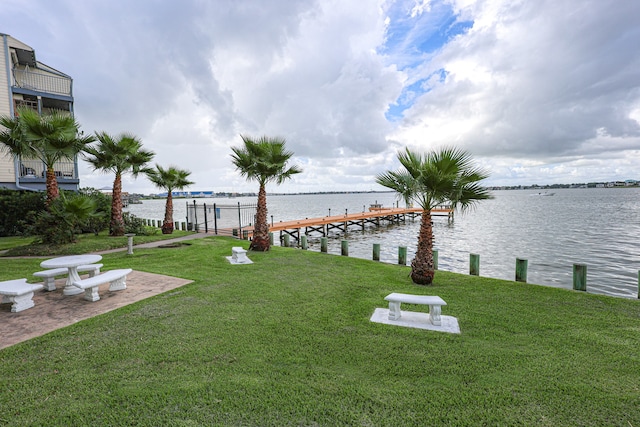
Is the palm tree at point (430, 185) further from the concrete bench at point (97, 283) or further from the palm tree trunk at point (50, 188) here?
the palm tree trunk at point (50, 188)

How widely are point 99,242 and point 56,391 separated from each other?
11.9 metres

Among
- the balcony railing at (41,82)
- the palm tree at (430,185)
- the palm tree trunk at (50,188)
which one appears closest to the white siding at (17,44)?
the balcony railing at (41,82)

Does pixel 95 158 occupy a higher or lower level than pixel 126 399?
higher

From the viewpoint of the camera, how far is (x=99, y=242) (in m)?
13.2

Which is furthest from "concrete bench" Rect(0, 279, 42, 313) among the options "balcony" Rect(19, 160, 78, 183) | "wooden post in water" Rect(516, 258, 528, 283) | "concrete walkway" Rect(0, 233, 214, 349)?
"balcony" Rect(19, 160, 78, 183)

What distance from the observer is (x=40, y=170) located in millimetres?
19578

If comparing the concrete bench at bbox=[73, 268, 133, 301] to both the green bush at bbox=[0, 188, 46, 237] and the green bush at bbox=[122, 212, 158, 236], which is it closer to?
the green bush at bbox=[122, 212, 158, 236]

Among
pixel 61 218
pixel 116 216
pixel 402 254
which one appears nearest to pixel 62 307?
pixel 61 218

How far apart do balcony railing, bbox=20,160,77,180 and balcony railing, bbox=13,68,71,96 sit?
467cm

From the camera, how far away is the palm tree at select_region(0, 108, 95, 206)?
1120cm

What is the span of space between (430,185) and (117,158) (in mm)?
15238

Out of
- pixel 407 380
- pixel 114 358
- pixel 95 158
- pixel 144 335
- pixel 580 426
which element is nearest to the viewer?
pixel 580 426

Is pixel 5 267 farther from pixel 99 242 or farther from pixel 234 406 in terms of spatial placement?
pixel 234 406

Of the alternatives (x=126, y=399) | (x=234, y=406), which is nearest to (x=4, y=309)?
(x=126, y=399)
